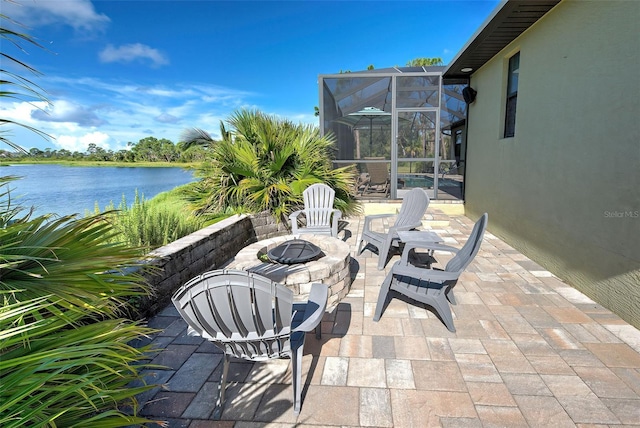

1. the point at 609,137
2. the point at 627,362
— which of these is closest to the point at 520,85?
the point at 609,137

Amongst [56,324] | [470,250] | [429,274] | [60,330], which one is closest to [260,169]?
[429,274]

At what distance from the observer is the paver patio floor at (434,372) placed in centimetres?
170

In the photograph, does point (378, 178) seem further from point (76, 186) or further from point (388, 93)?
point (76, 186)

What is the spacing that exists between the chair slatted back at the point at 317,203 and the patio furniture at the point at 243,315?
10.8 ft

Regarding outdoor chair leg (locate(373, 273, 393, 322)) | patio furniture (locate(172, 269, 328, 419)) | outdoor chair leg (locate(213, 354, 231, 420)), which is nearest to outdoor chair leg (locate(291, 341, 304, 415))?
patio furniture (locate(172, 269, 328, 419))

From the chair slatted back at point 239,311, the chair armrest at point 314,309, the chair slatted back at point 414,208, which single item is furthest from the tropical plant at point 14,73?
the chair slatted back at point 414,208

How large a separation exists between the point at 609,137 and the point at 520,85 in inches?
89.5

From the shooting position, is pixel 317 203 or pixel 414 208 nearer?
pixel 414 208

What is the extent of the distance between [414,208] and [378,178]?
3957 mm

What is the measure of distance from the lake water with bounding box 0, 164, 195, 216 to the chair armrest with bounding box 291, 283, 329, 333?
5.93 feet

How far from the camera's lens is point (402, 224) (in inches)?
176

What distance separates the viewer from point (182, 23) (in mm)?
8453

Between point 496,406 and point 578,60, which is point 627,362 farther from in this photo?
point 578,60

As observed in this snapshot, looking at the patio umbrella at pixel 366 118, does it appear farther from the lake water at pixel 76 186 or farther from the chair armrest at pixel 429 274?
the chair armrest at pixel 429 274
